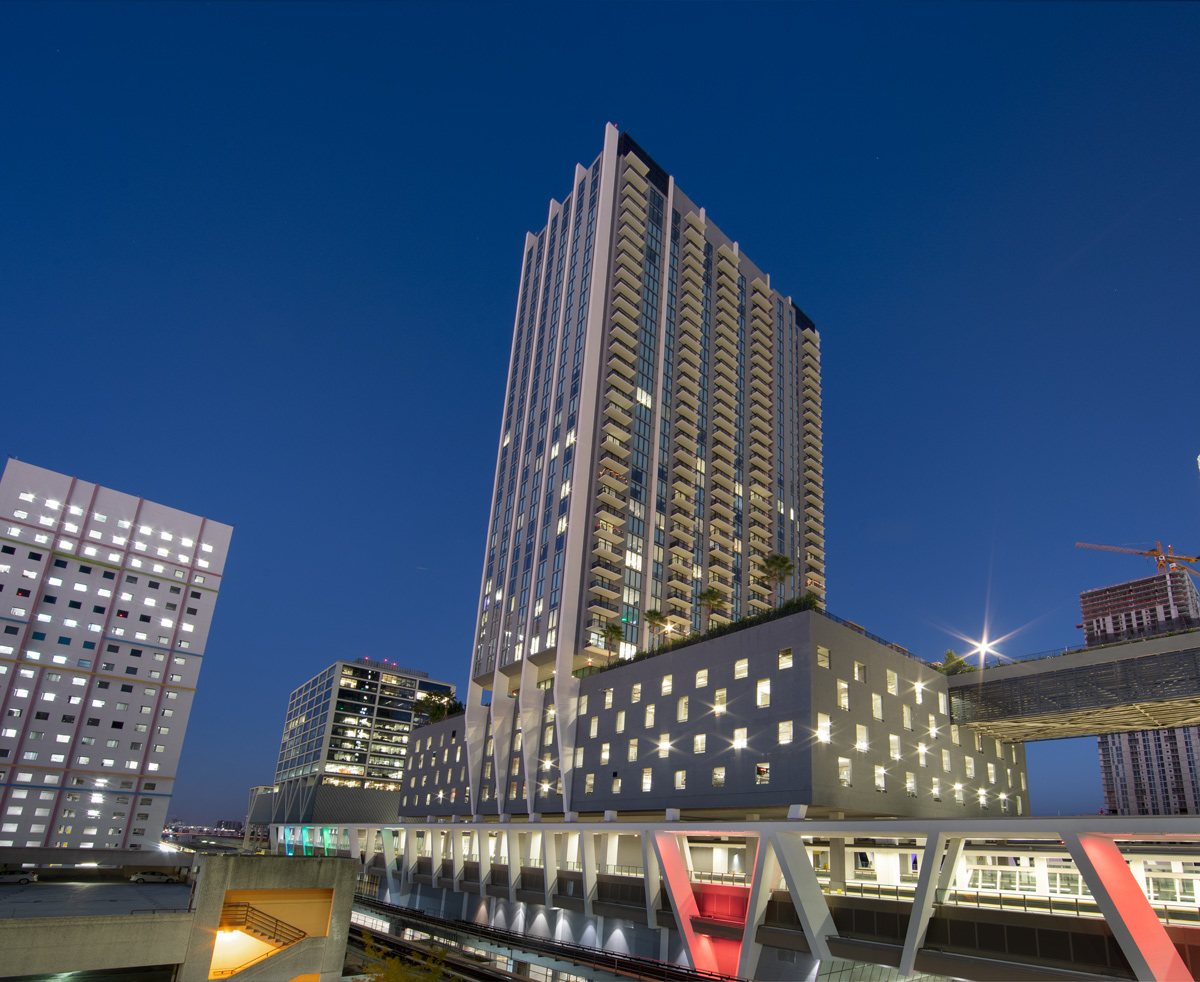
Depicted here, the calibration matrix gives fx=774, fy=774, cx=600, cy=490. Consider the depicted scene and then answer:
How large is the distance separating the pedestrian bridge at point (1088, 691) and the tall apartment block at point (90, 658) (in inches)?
3858

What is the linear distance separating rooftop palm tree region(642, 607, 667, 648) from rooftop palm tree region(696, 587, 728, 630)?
4916mm

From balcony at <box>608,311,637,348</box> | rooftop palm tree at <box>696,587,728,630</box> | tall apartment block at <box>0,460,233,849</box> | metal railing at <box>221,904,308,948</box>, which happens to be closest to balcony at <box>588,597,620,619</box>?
rooftop palm tree at <box>696,587,728,630</box>

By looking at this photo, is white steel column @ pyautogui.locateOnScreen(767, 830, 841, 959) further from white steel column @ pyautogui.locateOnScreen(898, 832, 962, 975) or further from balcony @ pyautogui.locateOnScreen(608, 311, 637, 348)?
balcony @ pyautogui.locateOnScreen(608, 311, 637, 348)

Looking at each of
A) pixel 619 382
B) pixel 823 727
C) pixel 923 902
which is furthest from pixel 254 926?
pixel 619 382

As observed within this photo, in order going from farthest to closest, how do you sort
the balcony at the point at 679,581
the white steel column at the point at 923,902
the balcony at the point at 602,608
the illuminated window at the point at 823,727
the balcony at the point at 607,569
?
the balcony at the point at 679,581 → the balcony at the point at 607,569 → the balcony at the point at 602,608 → the illuminated window at the point at 823,727 → the white steel column at the point at 923,902

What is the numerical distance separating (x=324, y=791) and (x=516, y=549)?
50.5 metres

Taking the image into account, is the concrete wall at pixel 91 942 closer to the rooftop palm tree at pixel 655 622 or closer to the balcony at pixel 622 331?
the rooftop palm tree at pixel 655 622

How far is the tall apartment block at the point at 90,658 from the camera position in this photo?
9388cm

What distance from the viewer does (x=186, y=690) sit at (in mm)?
107750

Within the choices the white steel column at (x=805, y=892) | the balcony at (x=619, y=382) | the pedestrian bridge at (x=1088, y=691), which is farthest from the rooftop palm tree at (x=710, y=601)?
the white steel column at (x=805, y=892)

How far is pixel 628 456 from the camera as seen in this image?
9219 cm

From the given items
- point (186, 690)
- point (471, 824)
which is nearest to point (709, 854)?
point (471, 824)

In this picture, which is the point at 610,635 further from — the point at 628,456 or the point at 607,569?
the point at 628,456

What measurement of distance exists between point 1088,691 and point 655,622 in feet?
132
